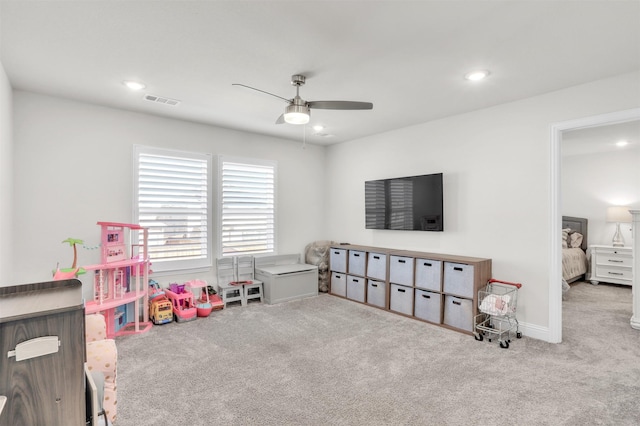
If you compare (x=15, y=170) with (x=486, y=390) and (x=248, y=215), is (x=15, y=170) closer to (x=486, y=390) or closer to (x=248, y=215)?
(x=248, y=215)

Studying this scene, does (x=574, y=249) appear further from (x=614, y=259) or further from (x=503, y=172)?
(x=503, y=172)

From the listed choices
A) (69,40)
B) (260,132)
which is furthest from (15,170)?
(260,132)

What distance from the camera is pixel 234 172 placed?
16.4ft

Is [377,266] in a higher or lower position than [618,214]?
lower

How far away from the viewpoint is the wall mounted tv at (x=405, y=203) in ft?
14.3

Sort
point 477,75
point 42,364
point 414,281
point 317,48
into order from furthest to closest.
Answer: point 414,281, point 477,75, point 317,48, point 42,364

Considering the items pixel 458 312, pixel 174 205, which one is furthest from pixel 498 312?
pixel 174 205

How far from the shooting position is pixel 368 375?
2.68 metres

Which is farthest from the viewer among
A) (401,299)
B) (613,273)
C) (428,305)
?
(613,273)

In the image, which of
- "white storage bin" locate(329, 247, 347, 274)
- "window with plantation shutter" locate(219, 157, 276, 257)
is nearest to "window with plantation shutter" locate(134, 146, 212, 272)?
"window with plantation shutter" locate(219, 157, 276, 257)

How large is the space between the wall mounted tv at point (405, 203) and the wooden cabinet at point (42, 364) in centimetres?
406

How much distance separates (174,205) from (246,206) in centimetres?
108

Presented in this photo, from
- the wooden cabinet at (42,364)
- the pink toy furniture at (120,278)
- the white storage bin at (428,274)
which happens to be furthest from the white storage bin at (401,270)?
the wooden cabinet at (42,364)

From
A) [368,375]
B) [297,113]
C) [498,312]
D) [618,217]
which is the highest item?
[297,113]
